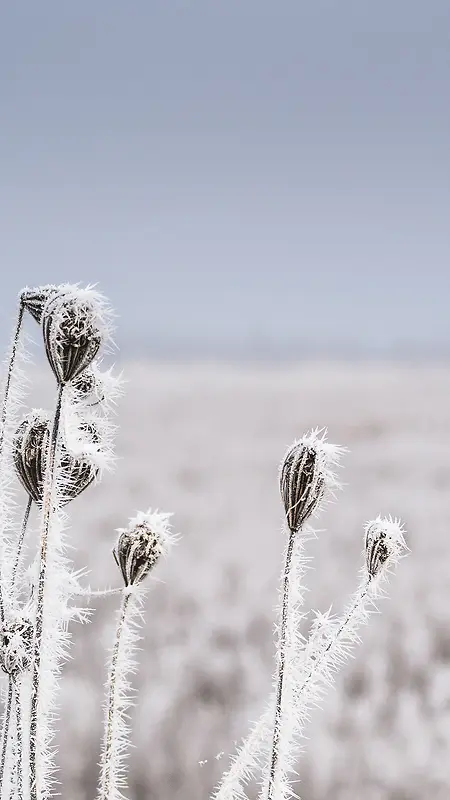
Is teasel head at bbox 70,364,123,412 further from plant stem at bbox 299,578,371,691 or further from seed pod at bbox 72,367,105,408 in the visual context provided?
plant stem at bbox 299,578,371,691

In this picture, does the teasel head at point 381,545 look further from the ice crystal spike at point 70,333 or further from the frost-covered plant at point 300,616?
the ice crystal spike at point 70,333

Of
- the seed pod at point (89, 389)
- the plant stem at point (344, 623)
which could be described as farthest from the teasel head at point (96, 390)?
the plant stem at point (344, 623)

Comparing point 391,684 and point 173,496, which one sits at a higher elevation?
point 173,496

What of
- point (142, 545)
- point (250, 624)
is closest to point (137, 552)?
point (142, 545)

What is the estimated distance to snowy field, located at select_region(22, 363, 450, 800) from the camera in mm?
835

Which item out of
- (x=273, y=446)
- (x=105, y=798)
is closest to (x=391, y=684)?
(x=105, y=798)

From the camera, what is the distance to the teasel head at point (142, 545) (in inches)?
8.4

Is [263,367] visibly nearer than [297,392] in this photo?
No

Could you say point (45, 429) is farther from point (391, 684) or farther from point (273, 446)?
point (273, 446)

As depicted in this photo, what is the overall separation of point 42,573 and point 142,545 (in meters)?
0.03

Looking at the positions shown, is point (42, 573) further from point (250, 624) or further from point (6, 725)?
point (250, 624)

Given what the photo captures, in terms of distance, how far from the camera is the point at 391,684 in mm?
1006

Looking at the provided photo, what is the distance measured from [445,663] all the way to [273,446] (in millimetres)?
1736

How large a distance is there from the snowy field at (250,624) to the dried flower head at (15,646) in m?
0.05
